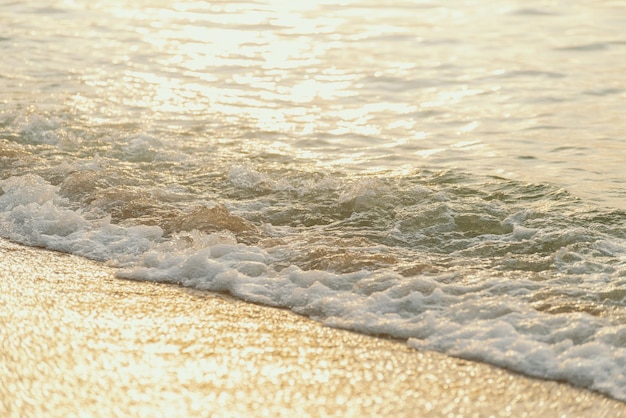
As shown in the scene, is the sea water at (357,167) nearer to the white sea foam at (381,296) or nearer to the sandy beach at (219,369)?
the white sea foam at (381,296)

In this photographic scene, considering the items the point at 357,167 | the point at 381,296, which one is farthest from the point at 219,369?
the point at 357,167

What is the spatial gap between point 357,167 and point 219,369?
10.7 feet

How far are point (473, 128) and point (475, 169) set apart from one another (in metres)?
1.15

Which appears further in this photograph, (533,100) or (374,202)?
(533,100)

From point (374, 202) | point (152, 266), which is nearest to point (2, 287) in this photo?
point (152, 266)

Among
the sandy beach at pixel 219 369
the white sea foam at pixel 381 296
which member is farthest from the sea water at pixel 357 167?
the sandy beach at pixel 219 369

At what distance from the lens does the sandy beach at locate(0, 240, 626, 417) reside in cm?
309

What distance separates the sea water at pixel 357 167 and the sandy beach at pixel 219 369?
0.51ft

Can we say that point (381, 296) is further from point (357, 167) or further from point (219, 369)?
point (357, 167)

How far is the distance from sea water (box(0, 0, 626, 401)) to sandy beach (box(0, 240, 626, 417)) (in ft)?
0.51

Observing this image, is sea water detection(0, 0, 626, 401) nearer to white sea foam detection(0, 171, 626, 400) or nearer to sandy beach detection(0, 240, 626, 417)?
white sea foam detection(0, 171, 626, 400)

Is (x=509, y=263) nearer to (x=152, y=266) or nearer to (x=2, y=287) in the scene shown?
(x=152, y=266)

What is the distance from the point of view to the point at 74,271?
14.4ft

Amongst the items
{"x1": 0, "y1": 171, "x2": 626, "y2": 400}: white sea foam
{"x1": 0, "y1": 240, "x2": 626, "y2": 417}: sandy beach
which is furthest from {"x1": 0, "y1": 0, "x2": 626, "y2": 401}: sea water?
{"x1": 0, "y1": 240, "x2": 626, "y2": 417}: sandy beach
